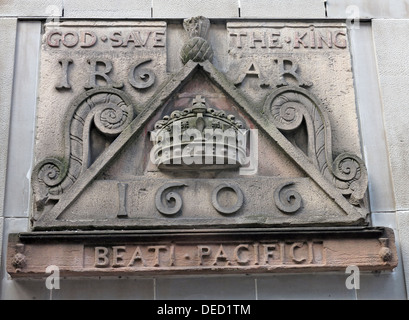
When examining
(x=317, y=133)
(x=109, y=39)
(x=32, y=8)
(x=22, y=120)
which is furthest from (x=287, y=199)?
(x=32, y=8)

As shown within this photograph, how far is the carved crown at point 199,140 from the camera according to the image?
22.0ft

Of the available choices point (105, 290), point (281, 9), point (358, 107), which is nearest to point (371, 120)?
point (358, 107)

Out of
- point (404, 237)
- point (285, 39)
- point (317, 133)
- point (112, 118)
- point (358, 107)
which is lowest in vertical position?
point (404, 237)

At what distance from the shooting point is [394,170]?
6.98 m

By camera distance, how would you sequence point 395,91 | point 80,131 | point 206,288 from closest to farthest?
1. point 206,288
2. point 80,131
3. point 395,91

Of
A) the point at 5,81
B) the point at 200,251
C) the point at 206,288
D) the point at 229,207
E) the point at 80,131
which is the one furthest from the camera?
the point at 5,81

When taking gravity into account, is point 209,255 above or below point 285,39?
below

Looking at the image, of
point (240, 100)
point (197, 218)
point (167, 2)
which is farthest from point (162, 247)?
point (167, 2)

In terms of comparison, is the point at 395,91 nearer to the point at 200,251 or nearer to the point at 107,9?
the point at 200,251

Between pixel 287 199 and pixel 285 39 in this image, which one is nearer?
pixel 287 199

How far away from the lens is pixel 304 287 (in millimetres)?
6508

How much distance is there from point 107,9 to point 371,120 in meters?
2.77
